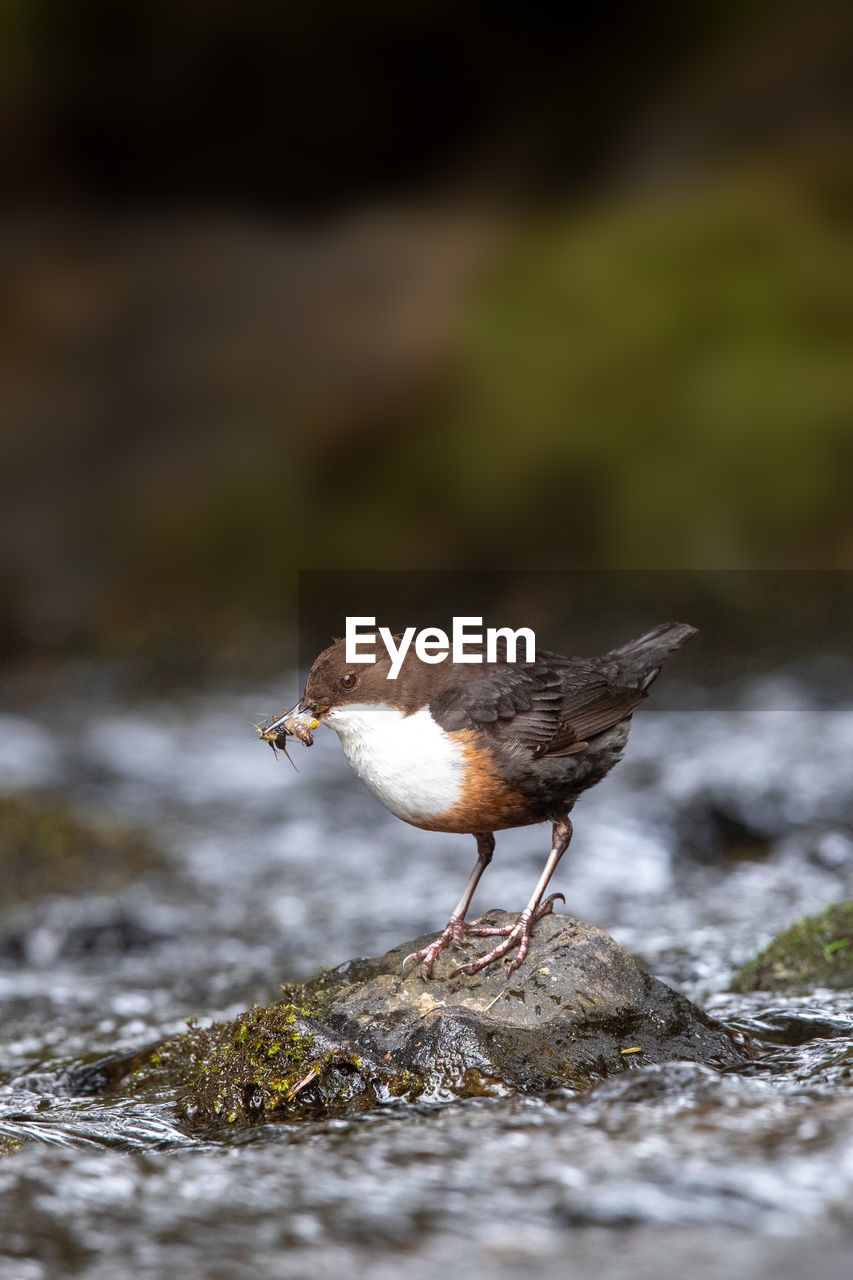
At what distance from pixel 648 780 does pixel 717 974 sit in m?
3.27

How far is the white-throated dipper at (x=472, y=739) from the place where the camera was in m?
3.34

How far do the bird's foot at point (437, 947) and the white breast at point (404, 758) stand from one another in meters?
0.39

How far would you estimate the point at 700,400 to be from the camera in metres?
13.4

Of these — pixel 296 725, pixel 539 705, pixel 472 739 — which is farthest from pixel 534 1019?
pixel 296 725

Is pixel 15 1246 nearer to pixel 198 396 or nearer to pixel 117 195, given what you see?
pixel 198 396

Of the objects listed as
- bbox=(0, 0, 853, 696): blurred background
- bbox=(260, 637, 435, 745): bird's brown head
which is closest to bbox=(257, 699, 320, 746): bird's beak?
bbox=(260, 637, 435, 745): bird's brown head

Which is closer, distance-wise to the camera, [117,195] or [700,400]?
[700,400]

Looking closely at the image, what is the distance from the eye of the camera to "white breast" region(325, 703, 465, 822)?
10.9 feet

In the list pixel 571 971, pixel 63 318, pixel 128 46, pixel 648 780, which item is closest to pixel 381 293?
pixel 63 318

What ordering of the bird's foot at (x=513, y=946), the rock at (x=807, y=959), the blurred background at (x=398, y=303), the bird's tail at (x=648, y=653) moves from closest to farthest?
the bird's foot at (x=513, y=946) < the bird's tail at (x=648, y=653) < the rock at (x=807, y=959) < the blurred background at (x=398, y=303)
